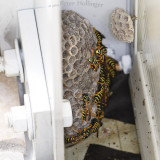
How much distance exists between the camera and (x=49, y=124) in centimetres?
107

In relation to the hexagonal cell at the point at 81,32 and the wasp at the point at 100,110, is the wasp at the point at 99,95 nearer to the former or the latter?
the wasp at the point at 100,110

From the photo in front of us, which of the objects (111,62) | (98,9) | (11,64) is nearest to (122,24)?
(98,9)

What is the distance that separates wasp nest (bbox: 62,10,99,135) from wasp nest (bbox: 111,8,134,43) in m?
0.11

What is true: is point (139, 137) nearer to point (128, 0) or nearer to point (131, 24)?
point (131, 24)

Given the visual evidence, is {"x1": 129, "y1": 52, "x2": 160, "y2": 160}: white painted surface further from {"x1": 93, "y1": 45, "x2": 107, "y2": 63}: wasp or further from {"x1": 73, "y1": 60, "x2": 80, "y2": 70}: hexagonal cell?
{"x1": 73, "y1": 60, "x2": 80, "y2": 70}: hexagonal cell

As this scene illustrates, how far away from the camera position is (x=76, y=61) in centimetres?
127

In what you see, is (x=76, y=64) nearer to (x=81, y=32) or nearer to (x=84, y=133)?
(x=81, y=32)

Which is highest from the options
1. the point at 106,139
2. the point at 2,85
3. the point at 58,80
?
the point at 58,80

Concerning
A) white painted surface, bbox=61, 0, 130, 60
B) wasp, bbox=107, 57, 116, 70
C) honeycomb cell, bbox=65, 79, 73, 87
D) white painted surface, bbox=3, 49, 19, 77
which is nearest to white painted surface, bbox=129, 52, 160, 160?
wasp, bbox=107, 57, 116, 70

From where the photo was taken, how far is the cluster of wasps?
1351 mm

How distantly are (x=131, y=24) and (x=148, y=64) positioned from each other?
181 mm

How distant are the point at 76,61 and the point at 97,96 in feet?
0.69

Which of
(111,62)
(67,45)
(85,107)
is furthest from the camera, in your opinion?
(111,62)

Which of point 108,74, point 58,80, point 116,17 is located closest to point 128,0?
point 116,17
